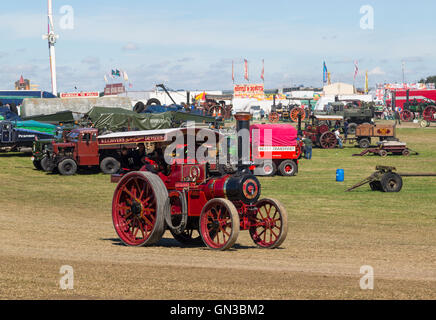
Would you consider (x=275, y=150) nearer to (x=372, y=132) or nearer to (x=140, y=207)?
(x=372, y=132)

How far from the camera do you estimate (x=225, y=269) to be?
8.66 meters

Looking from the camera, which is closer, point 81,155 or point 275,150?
point 81,155

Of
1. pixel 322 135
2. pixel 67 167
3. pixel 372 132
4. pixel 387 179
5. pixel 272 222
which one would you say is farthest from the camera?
pixel 322 135

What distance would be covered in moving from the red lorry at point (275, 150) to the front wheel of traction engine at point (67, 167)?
25.7 ft

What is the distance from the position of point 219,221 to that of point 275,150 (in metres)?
18.8

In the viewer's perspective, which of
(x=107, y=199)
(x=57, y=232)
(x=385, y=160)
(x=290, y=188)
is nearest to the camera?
(x=57, y=232)

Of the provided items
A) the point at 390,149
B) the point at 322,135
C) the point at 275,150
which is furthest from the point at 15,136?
the point at 390,149

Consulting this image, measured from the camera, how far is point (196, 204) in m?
10.8

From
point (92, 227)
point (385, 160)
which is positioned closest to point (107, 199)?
point (92, 227)

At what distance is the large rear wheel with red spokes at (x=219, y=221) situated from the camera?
10023mm

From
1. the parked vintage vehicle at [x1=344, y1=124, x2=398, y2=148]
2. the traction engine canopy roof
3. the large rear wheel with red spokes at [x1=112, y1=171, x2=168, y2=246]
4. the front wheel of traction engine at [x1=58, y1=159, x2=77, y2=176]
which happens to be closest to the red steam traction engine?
the large rear wheel with red spokes at [x1=112, y1=171, x2=168, y2=246]

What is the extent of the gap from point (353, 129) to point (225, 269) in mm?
39831

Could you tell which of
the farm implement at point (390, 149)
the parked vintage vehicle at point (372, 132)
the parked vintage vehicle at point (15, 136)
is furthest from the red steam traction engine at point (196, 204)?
the parked vintage vehicle at point (372, 132)
